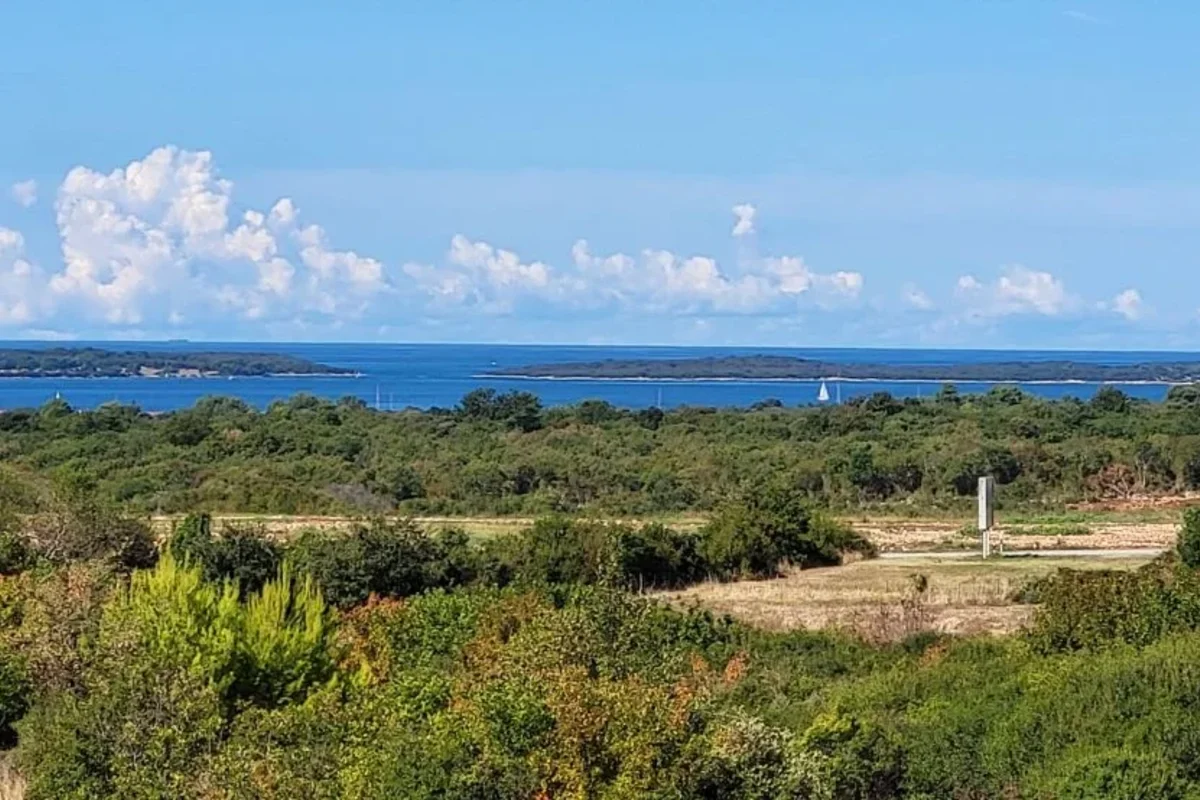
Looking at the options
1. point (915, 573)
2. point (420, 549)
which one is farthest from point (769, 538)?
point (420, 549)

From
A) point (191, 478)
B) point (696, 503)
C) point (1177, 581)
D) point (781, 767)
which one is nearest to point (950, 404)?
point (696, 503)

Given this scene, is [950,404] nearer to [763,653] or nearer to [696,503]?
[696,503]

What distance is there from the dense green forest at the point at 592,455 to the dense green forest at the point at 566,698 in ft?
85.3

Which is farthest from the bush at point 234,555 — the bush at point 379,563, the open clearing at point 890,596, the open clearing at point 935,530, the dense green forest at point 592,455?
the dense green forest at point 592,455

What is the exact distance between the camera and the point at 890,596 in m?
35.7

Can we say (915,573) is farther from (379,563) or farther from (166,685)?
(166,685)

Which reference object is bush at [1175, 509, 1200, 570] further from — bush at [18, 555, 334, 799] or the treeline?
bush at [18, 555, 334, 799]

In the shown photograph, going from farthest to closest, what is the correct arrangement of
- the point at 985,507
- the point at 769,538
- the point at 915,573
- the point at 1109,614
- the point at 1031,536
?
the point at 1031,536 → the point at 769,538 → the point at 985,507 → the point at 915,573 → the point at 1109,614

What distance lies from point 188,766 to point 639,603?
6382 millimetres

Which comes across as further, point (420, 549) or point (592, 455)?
point (592, 455)

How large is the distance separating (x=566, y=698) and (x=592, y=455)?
173 ft

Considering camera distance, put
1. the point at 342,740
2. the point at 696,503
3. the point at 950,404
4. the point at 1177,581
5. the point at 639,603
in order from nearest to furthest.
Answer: the point at 342,740
the point at 639,603
the point at 1177,581
the point at 696,503
the point at 950,404

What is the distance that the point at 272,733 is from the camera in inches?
688

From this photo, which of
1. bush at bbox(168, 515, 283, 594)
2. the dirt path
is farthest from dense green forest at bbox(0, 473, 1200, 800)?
the dirt path
